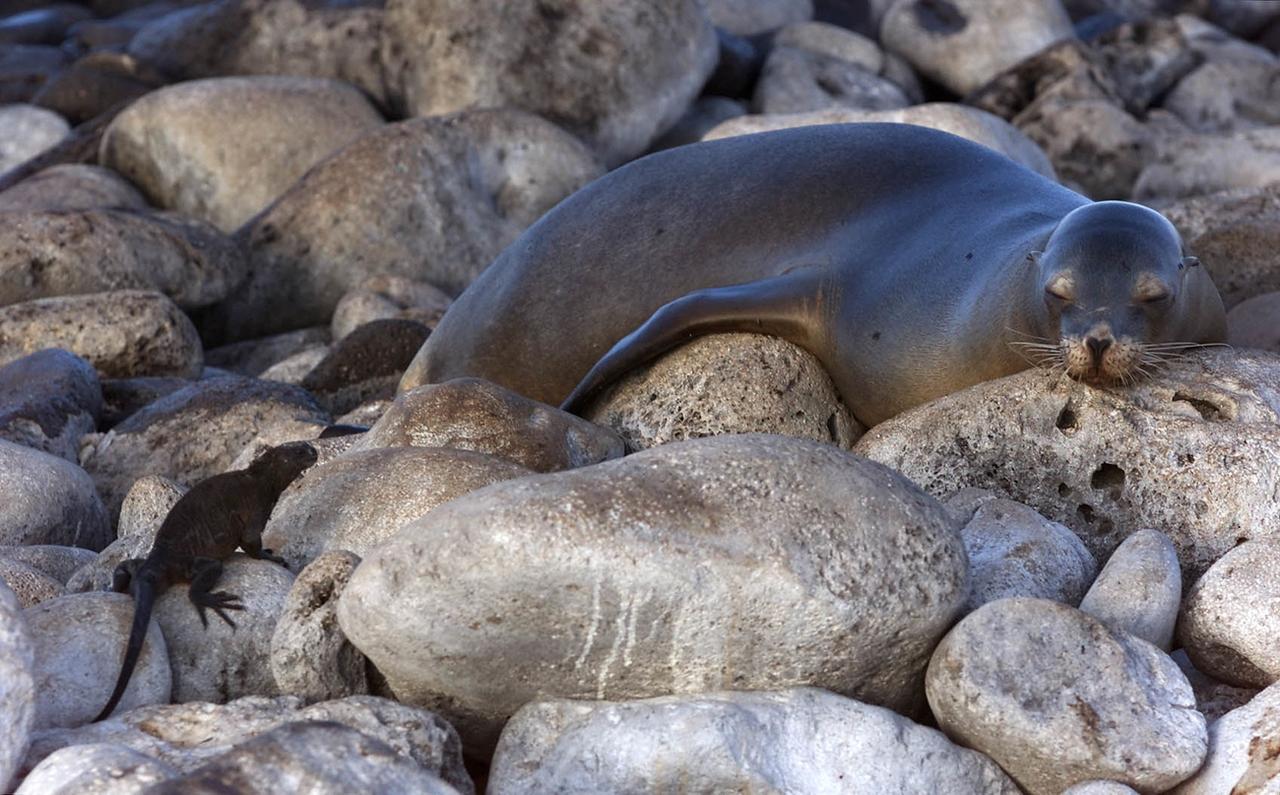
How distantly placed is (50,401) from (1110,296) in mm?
4069

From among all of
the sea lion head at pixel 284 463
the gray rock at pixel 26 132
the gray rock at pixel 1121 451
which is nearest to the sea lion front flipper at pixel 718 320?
the gray rock at pixel 1121 451

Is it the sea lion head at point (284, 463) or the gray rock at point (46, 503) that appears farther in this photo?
the gray rock at point (46, 503)

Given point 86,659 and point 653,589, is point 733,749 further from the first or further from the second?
point 86,659

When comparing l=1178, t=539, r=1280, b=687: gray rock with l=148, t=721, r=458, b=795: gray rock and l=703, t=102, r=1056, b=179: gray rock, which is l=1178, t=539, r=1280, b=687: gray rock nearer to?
l=148, t=721, r=458, b=795: gray rock

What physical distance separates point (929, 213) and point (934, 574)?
2.62 meters

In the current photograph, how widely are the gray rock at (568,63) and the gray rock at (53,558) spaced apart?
23.4ft

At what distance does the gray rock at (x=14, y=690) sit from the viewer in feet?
10.5

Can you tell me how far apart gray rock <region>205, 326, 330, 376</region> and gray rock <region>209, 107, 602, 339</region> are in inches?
12.8

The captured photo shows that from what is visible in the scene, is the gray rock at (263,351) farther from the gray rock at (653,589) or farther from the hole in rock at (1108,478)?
the gray rock at (653,589)

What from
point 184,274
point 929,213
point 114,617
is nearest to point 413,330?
point 184,274

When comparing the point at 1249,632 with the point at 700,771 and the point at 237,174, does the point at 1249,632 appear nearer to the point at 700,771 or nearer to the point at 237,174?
the point at 700,771

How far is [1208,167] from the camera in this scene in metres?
11.0

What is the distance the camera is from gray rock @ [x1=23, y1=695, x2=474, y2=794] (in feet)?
11.2

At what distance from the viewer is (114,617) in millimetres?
3938
